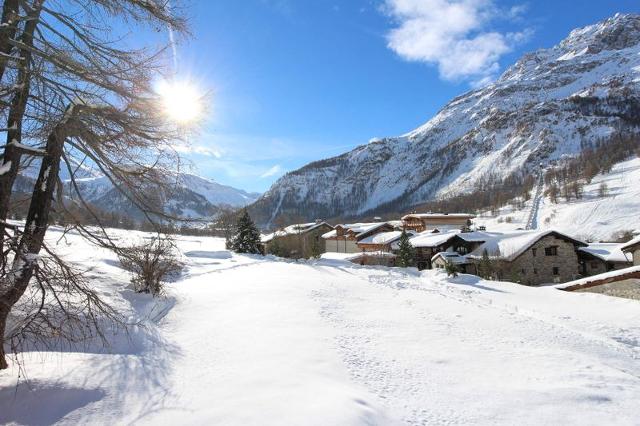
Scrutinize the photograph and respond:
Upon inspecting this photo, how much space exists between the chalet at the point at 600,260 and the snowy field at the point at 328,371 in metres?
34.0

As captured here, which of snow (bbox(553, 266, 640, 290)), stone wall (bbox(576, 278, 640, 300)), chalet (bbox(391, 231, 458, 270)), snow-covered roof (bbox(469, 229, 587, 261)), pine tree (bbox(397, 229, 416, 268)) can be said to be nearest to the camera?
stone wall (bbox(576, 278, 640, 300))

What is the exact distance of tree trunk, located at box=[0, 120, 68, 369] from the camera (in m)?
3.81

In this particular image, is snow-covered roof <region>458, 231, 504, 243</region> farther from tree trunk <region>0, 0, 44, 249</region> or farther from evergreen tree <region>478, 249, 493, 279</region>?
tree trunk <region>0, 0, 44, 249</region>

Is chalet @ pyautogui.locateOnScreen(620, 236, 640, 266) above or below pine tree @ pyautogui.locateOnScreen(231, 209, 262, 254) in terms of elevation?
below

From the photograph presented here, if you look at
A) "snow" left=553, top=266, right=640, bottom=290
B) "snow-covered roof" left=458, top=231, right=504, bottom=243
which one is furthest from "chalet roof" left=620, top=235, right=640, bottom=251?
"snow-covered roof" left=458, top=231, right=504, bottom=243

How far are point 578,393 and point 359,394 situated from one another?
3352mm

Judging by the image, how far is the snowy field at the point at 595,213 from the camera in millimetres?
89125

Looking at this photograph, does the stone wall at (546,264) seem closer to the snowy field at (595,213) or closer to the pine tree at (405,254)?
the pine tree at (405,254)

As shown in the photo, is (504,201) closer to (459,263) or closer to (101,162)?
(459,263)

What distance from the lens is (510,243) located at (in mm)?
39500

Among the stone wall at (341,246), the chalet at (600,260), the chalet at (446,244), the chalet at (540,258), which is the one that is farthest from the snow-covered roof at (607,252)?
the stone wall at (341,246)

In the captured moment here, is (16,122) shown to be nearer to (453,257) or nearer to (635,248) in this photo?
(635,248)

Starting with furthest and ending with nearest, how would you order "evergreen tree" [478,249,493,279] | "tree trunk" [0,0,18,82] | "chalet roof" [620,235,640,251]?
"evergreen tree" [478,249,493,279] → "chalet roof" [620,235,640,251] → "tree trunk" [0,0,18,82]

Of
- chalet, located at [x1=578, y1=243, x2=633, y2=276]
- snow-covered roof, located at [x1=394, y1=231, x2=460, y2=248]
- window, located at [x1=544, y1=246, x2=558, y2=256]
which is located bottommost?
chalet, located at [x1=578, y1=243, x2=633, y2=276]
